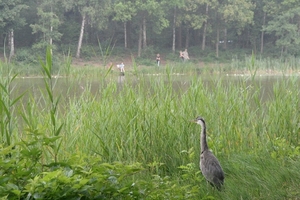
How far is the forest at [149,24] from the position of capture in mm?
30672

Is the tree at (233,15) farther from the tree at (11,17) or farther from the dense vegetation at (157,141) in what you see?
the dense vegetation at (157,141)

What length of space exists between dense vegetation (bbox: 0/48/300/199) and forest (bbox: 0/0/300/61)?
2454 centimetres

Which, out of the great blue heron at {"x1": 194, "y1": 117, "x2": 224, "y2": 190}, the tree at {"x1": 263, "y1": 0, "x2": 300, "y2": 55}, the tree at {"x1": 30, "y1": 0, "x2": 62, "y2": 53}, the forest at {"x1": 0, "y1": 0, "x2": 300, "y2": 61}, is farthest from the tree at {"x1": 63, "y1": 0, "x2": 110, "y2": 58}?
the great blue heron at {"x1": 194, "y1": 117, "x2": 224, "y2": 190}

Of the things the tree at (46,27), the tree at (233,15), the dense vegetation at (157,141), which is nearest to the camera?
the dense vegetation at (157,141)

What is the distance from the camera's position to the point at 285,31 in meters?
34.6

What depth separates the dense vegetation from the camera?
108 inches

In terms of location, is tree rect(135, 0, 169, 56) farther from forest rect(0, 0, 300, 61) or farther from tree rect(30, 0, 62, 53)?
tree rect(30, 0, 62, 53)

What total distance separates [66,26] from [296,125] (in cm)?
3174

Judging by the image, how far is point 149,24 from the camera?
35.9 metres

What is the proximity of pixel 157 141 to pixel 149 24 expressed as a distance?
32109 mm

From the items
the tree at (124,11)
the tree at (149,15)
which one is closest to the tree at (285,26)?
the tree at (149,15)

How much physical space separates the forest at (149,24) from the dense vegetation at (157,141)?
24539mm

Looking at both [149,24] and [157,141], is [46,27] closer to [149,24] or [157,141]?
[149,24]

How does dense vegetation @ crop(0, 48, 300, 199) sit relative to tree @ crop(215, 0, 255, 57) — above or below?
below
